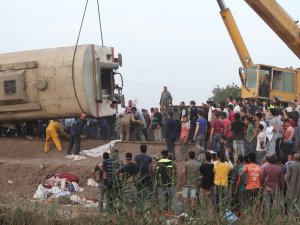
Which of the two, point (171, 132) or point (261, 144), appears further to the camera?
point (171, 132)

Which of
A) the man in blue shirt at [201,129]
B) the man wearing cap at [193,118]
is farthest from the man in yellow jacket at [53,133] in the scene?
the man in blue shirt at [201,129]

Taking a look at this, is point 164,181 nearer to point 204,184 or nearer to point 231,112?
point 204,184

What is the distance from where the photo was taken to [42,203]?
1274 centimetres

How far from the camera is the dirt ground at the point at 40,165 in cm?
2088

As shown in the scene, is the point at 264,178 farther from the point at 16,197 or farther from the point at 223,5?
the point at 223,5

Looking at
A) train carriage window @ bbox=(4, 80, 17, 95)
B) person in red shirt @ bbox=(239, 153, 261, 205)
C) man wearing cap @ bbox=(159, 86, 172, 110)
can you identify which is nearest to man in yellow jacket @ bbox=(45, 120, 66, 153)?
train carriage window @ bbox=(4, 80, 17, 95)

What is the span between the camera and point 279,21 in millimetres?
23703

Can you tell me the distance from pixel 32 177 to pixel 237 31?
1070 centimetres

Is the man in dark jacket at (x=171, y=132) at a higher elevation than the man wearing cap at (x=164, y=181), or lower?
higher

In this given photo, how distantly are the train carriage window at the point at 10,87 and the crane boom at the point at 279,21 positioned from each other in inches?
332

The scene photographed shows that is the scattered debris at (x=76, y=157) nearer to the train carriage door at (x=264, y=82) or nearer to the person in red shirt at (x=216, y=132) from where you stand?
the person in red shirt at (x=216, y=132)

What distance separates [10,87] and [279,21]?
9493 mm

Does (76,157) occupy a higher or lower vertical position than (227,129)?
lower

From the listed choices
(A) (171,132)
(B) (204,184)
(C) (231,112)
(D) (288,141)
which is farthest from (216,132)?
(B) (204,184)
